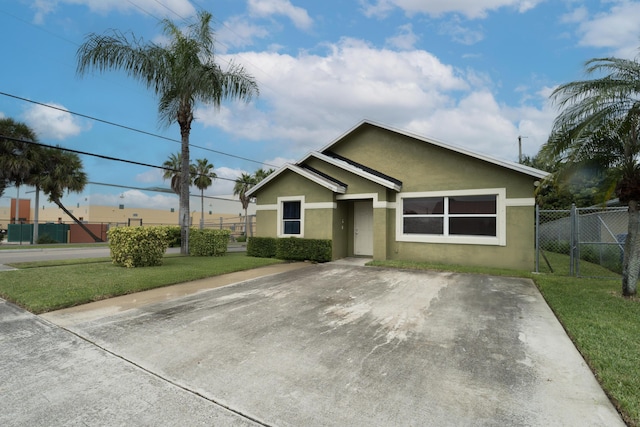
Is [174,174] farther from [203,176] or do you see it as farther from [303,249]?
[303,249]

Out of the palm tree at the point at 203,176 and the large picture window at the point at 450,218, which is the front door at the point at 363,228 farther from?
the palm tree at the point at 203,176

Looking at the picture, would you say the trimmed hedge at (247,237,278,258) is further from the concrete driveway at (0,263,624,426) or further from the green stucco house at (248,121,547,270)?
the concrete driveway at (0,263,624,426)

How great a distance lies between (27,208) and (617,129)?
202 ft

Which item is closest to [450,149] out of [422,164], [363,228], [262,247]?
[422,164]

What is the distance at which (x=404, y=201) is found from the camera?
12.7m

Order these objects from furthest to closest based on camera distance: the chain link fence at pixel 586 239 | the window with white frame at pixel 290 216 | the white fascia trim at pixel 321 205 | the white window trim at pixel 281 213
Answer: the window with white frame at pixel 290 216 < the white window trim at pixel 281 213 < the white fascia trim at pixel 321 205 < the chain link fence at pixel 586 239

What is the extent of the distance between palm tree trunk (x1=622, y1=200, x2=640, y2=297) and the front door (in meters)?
7.84

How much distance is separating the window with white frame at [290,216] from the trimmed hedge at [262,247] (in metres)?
0.54

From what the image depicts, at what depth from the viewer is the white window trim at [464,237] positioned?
10.9 metres

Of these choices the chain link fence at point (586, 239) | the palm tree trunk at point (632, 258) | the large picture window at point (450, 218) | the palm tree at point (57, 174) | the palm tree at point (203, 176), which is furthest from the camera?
the palm tree at point (203, 176)

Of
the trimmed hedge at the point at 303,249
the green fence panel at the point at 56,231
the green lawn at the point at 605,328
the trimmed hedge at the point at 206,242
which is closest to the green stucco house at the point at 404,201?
the trimmed hedge at the point at 303,249

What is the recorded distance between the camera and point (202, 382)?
330 cm

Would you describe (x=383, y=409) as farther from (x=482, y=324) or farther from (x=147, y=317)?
(x=147, y=317)

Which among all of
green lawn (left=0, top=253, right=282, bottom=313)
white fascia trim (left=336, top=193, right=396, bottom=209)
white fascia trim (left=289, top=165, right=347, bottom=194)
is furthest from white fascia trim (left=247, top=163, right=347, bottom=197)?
green lawn (left=0, top=253, right=282, bottom=313)
